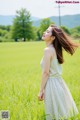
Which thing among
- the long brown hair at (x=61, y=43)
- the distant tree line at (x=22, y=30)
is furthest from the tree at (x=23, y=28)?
the long brown hair at (x=61, y=43)

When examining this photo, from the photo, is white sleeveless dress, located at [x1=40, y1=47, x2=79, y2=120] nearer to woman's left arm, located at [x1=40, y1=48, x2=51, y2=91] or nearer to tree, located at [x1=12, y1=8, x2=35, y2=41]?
woman's left arm, located at [x1=40, y1=48, x2=51, y2=91]

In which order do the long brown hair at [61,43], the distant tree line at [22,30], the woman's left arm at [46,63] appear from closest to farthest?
the woman's left arm at [46,63] → the long brown hair at [61,43] → the distant tree line at [22,30]

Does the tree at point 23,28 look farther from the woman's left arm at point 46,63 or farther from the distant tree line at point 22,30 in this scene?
the woman's left arm at point 46,63

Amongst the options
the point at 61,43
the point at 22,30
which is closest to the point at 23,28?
the point at 22,30

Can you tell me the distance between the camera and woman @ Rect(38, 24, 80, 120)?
3.14 metres

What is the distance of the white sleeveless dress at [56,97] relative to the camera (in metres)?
3.15

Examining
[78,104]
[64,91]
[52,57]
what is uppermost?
[52,57]

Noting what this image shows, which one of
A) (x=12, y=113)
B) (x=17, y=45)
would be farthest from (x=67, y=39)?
(x=17, y=45)

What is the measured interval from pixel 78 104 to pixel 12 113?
81cm

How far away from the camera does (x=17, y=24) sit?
1789 cm

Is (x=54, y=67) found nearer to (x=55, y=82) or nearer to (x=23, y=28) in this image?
(x=55, y=82)

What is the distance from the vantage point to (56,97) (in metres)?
3.17

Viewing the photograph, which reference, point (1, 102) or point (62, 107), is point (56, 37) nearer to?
point (62, 107)

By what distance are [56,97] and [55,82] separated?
0.13 m
